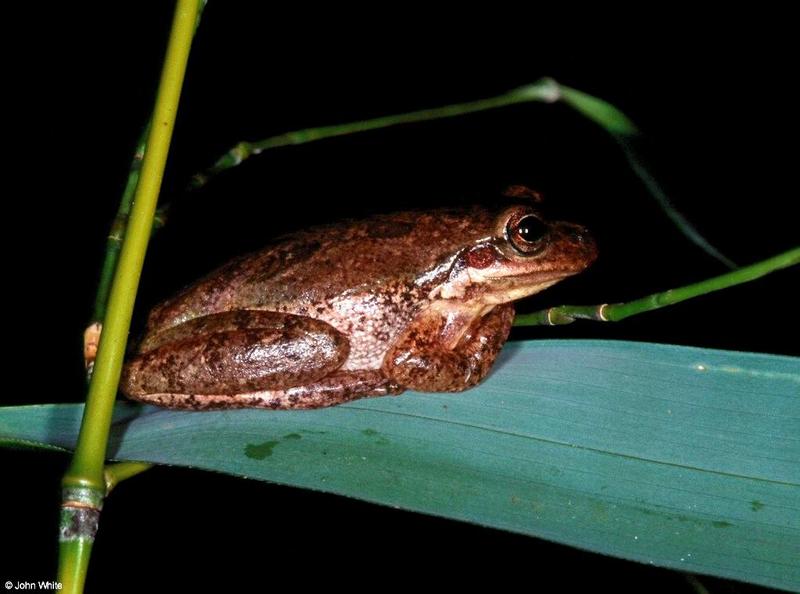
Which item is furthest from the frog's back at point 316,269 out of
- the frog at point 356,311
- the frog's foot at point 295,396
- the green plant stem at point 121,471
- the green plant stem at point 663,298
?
the green plant stem at point 121,471

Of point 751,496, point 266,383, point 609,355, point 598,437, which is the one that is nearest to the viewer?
point 751,496

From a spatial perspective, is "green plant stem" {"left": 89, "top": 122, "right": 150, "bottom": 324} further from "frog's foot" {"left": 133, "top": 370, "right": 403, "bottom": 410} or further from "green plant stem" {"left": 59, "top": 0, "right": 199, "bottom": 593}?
"green plant stem" {"left": 59, "top": 0, "right": 199, "bottom": 593}

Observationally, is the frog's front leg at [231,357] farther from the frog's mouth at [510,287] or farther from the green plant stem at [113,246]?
the frog's mouth at [510,287]

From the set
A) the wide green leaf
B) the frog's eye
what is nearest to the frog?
the frog's eye

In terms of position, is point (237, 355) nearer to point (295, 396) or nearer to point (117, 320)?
point (295, 396)

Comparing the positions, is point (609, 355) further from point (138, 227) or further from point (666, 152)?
point (138, 227)

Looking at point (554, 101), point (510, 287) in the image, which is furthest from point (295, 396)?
point (554, 101)

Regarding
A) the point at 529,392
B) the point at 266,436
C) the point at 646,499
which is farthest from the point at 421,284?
the point at 646,499
